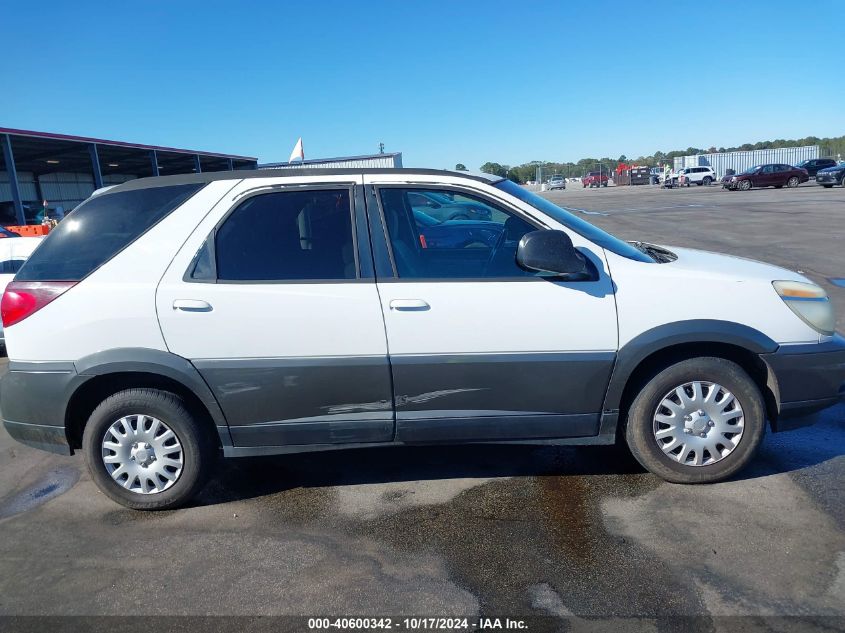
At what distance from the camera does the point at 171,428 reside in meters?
3.74

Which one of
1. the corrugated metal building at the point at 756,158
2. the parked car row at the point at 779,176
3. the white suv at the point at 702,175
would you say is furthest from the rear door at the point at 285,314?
the corrugated metal building at the point at 756,158

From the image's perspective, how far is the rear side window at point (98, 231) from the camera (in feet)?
12.2

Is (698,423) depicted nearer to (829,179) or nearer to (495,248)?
(495,248)

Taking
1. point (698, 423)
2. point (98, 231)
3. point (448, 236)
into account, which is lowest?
point (698, 423)

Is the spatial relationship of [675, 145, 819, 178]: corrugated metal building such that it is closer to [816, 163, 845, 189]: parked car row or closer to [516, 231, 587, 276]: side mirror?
[816, 163, 845, 189]: parked car row

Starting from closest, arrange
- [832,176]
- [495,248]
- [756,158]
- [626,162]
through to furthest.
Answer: [495,248] → [832,176] → [756,158] → [626,162]

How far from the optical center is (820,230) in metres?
15.7

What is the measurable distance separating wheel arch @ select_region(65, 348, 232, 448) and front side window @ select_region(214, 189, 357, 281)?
0.52 metres

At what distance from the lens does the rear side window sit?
372cm

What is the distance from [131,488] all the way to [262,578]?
119 cm

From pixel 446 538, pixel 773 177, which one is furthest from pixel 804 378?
pixel 773 177

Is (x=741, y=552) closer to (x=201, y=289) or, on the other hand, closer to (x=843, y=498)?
(x=843, y=498)

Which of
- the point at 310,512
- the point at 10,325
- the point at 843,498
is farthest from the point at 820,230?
the point at 10,325

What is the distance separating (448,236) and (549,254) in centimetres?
109
